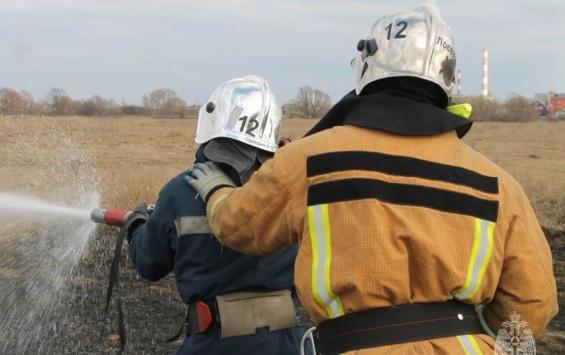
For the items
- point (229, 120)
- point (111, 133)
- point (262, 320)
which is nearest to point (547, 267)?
point (262, 320)

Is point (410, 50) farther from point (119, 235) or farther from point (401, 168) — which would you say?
point (119, 235)

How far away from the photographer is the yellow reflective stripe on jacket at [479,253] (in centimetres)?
217

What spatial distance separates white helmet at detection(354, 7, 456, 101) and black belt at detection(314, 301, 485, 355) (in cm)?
72

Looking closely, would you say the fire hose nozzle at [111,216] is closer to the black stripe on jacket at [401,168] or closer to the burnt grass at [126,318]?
the burnt grass at [126,318]

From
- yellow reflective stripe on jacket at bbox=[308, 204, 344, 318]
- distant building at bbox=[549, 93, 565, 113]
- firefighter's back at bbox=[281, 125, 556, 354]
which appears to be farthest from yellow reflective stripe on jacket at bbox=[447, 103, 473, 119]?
distant building at bbox=[549, 93, 565, 113]

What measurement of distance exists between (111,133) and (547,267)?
2872 cm

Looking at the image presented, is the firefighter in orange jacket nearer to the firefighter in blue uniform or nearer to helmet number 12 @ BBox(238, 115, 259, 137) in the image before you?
the firefighter in blue uniform

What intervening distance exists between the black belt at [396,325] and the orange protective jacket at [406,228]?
0.02 meters

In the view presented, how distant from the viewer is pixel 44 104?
47.2 feet

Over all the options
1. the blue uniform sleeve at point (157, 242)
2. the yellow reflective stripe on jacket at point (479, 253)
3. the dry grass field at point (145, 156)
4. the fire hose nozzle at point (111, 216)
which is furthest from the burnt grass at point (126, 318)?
the yellow reflective stripe on jacket at point (479, 253)

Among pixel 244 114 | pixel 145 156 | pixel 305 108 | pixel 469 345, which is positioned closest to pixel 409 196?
pixel 469 345

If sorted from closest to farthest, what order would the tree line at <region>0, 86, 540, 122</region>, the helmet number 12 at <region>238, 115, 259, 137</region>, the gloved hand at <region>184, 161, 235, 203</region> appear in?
the gloved hand at <region>184, 161, 235, 203</region>, the helmet number 12 at <region>238, 115, 259, 137</region>, the tree line at <region>0, 86, 540, 122</region>

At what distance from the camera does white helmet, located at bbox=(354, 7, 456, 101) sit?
2367 mm

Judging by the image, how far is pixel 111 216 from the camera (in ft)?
12.6
